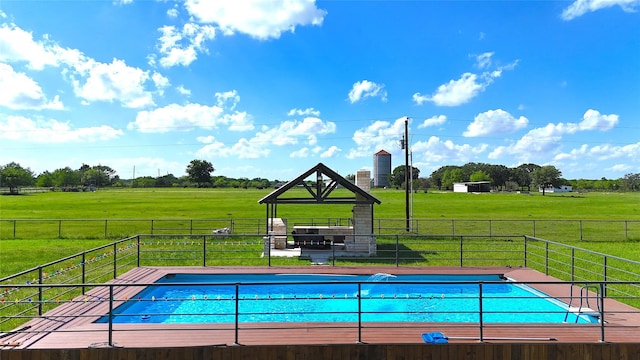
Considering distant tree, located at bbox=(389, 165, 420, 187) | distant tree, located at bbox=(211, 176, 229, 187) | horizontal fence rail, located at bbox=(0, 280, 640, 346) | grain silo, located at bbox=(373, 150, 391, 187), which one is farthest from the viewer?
grain silo, located at bbox=(373, 150, 391, 187)

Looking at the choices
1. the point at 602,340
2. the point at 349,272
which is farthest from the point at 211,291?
the point at 602,340

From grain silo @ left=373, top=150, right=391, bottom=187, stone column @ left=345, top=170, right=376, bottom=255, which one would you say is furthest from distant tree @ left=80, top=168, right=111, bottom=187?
stone column @ left=345, top=170, right=376, bottom=255

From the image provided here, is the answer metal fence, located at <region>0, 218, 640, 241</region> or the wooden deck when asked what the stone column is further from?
the wooden deck

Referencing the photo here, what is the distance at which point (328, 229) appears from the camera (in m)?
18.9

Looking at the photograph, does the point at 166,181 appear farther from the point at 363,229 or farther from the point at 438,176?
the point at 363,229

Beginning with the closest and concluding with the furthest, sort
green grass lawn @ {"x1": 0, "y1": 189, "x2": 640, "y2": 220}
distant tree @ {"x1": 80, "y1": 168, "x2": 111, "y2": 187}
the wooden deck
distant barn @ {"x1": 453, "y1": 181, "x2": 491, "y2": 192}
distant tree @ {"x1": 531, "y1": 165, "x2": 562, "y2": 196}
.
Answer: the wooden deck → green grass lawn @ {"x1": 0, "y1": 189, "x2": 640, "y2": 220} → distant barn @ {"x1": 453, "y1": 181, "x2": 491, "y2": 192} → distant tree @ {"x1": 531, "y1": 165, "x2": 562, "y2": 196} → distant tree @ {"x1": 80, "y1": 168, "x2": 111, "y2": 187}

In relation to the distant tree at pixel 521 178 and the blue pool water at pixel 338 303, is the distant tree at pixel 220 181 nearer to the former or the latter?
the distant tree at pixel 521 178

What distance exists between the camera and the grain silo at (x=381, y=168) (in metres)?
172

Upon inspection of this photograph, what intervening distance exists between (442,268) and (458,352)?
21.9 feet

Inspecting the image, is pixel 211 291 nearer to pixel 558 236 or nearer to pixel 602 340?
pixel 602 340

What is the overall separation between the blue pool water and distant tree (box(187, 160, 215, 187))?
5743 inches

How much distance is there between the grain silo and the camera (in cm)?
17238

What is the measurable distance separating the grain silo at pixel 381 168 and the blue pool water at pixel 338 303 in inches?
6332

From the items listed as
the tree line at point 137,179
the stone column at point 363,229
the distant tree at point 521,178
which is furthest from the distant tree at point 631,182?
the stone column at point 363,229
